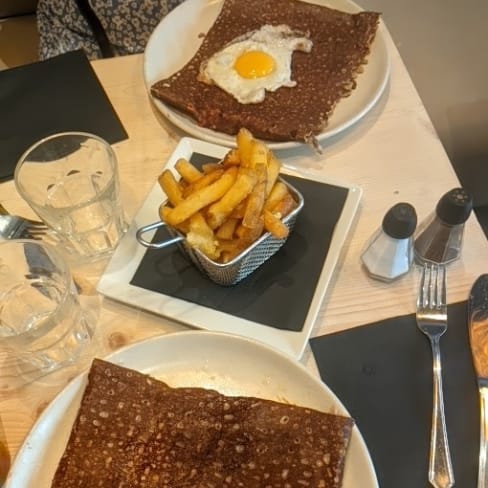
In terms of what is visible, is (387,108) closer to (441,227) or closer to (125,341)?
(441,227)

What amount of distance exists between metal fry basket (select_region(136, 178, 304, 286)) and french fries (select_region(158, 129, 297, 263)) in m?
0.01

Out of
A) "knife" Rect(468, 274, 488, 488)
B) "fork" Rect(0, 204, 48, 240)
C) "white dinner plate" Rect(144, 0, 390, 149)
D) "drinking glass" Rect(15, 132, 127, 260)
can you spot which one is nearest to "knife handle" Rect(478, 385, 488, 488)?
"knife" Rect(468, 274, 488, 488)

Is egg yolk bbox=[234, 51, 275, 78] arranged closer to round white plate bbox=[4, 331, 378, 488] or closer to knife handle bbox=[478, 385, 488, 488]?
round white plate bbox=[4, 331, 378, 488]

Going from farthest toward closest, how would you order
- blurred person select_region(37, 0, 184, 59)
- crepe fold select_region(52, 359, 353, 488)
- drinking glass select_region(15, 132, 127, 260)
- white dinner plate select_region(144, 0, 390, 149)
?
blurred person select_region(37, 0, 184, 59) → white dinner plate select_region(144, 0, 390, 149) → drinking glass select_region(15, 132, 127, 260) → crepe fold select_region(52, 359, 353, 488)

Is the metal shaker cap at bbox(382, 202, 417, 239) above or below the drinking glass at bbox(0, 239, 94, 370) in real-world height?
above

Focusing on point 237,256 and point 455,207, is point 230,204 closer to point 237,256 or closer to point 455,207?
point 237,256

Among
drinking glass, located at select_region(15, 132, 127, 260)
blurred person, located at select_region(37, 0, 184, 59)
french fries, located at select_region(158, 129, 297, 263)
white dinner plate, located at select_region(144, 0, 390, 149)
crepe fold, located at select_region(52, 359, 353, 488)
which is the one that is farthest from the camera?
blurred person, located at select_region(37, 0, 184, 59)

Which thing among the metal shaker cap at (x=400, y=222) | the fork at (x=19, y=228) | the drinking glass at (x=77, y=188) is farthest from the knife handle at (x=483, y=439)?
the fork at (x=19, y=228)

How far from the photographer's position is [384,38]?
5.66 feet

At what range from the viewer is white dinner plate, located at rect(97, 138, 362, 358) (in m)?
1.22

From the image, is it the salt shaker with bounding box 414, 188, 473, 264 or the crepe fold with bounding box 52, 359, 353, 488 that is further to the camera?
the salt shaker with bounding box 414, 188, 473, 264

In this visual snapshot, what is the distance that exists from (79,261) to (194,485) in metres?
0.58

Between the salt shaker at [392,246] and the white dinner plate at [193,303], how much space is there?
0.07 m

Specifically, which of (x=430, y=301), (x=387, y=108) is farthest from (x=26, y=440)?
(x=387, y=108)
